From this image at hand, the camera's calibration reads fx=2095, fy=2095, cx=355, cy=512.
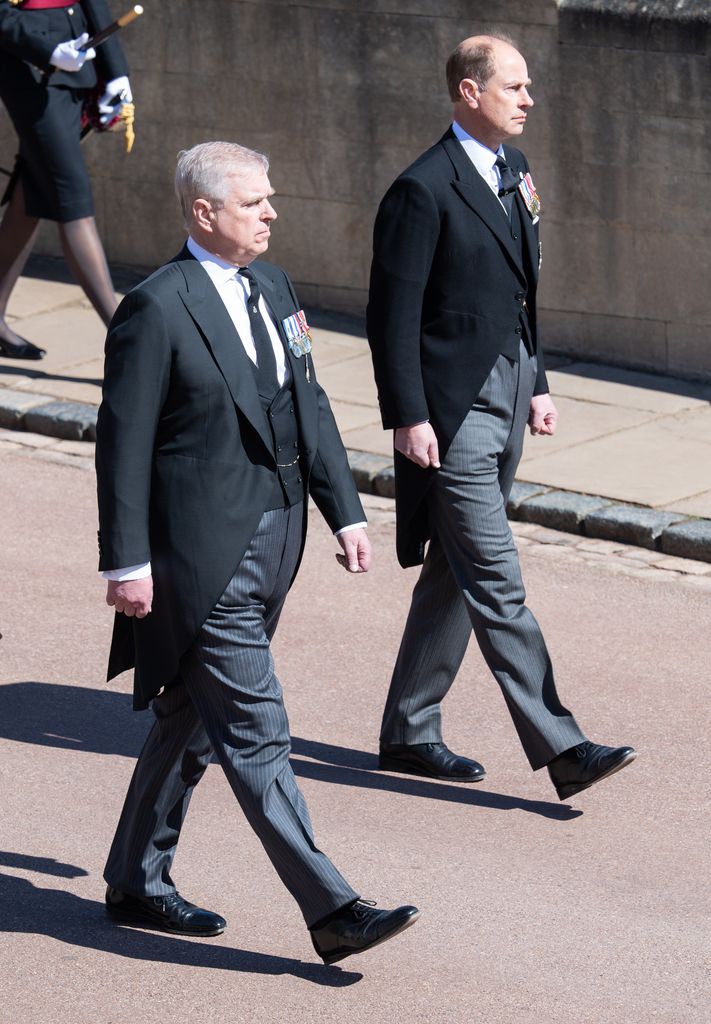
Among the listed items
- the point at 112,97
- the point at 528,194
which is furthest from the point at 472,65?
the point at 112,97

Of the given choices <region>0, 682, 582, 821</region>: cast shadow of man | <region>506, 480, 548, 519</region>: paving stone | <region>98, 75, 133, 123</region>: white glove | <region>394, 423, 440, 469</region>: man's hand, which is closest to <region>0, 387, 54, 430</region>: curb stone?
<region>98, 75, 133, 123</region>: white glove

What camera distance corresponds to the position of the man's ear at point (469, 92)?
217 inches

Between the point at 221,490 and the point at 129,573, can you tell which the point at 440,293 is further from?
the point at 129,573

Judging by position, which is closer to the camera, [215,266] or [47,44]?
[215,266]

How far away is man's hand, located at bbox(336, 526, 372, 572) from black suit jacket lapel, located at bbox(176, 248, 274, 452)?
1.22 feet

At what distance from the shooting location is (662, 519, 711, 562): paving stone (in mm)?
7676

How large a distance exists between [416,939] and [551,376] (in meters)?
5.48

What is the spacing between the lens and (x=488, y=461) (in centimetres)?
565

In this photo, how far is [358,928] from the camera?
456cm

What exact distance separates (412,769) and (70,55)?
15.8 ft

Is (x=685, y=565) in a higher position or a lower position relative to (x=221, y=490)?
lower

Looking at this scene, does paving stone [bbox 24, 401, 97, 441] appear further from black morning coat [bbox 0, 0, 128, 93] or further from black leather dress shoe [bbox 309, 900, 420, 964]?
black leather dress shoe [bbox 309, 900, 420, 964]

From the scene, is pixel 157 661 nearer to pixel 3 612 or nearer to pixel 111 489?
pixel 111 489

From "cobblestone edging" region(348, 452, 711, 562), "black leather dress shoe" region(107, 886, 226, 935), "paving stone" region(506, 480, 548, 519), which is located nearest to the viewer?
"black leather dress shoe" region(107, 886, 226, 935)
